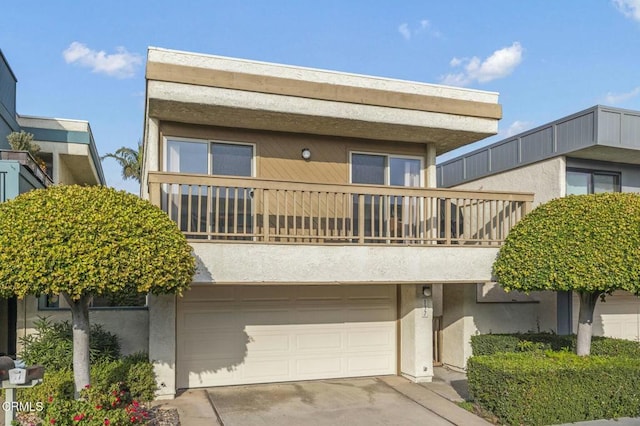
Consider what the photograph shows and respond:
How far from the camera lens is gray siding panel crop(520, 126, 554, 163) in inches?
431

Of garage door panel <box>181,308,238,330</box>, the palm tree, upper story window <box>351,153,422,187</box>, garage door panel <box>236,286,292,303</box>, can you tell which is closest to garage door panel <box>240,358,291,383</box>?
garage door panel <box>181,308,238,330</box>

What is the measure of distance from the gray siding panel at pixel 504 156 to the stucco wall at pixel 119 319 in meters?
9.25

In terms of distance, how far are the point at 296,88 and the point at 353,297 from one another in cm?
417

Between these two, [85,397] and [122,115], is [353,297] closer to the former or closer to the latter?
[85,397]

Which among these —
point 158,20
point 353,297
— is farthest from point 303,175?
point 158,20

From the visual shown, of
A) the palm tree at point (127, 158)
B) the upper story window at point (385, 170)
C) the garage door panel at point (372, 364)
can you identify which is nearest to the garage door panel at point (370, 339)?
→ the garage door panel at point (372, 364)

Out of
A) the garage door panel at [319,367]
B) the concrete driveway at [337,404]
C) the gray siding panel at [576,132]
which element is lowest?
the concrete driveway at [337,404]

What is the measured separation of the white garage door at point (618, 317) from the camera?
1101 cm

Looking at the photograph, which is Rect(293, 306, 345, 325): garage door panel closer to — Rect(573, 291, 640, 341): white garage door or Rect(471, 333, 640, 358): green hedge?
Rect(471, 333, 640, 358): green hedge

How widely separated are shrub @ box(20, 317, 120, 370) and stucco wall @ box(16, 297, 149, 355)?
10 cm

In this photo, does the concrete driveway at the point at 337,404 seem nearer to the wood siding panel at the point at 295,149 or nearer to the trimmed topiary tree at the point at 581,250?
the trimmed topiary tree at the point at 581,250

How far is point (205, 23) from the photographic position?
386 inches

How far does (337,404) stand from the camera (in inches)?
304

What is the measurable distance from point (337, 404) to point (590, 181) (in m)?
8.03
